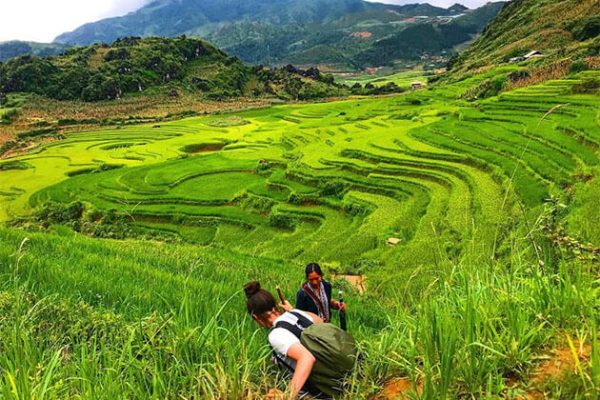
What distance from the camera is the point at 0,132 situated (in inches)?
1956

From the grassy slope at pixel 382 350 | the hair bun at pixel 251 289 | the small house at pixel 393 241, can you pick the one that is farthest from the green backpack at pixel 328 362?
the small house at pixel 393 241

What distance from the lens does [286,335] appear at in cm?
318

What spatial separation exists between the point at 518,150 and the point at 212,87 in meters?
77.3

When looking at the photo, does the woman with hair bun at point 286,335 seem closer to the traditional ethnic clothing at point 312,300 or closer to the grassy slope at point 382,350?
the grassy slope at point 382,350

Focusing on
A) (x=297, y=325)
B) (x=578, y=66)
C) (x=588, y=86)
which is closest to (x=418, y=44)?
(x=578, y=66)

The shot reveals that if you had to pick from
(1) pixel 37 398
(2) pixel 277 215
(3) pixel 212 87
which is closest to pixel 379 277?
(2) pixel 277 215

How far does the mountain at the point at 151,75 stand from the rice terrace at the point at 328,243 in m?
21.5

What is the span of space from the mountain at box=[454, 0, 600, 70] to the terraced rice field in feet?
55.7

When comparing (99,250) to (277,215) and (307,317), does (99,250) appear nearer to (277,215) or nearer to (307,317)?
(307,317)

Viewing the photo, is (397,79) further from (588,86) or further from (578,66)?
(588,86)

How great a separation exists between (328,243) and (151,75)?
80760 millimetres

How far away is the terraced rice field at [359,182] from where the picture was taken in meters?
13.3

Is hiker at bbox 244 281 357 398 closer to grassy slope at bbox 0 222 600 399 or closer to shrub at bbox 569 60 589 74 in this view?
grassy slope at bbox 0 222 600 399

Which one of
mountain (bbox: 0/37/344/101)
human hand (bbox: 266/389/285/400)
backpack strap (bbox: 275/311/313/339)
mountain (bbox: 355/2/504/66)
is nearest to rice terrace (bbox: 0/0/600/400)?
human hand (bbox: 266/389/285/400)
